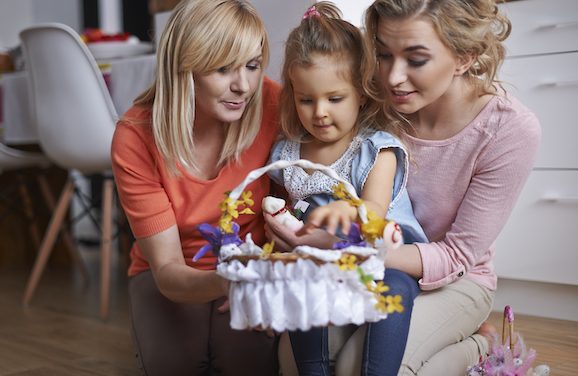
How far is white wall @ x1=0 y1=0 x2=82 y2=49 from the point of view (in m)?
5.04

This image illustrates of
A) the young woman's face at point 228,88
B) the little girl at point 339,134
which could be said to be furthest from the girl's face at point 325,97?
the young woman's face at point 228,88

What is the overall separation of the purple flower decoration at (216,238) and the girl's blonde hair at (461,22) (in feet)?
1.42

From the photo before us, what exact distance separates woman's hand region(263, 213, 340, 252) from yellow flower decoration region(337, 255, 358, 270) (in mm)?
153

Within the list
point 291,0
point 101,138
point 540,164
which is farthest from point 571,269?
point 101,138

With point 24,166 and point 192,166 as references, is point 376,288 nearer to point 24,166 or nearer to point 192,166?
point 192,166

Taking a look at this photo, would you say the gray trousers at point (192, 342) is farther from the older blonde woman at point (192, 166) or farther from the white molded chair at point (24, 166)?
the white molded chair at point (24, 166)

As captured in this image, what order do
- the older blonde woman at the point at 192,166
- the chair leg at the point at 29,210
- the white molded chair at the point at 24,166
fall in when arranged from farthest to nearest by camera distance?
the chair leg at the point at 29,210 < the white molded chair at the point at 24,166 < the older blonde woman at the point at 192,166

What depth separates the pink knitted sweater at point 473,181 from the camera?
4.67ft

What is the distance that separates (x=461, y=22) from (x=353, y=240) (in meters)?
0.45

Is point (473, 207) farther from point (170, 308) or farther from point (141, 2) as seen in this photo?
point (141, 2)

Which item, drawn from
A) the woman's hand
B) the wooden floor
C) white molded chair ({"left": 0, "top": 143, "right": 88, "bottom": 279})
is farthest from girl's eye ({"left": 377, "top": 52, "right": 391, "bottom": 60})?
white molded chair ({"left": 0, "top": 143, "right": 88, "bottom": 279})

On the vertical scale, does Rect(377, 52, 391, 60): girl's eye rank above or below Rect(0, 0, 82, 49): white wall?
above

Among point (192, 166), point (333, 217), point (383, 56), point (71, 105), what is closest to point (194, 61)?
point (192, 166)

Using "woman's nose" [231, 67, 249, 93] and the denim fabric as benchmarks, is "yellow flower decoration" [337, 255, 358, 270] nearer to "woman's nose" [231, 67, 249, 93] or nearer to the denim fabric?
the denim fabric
